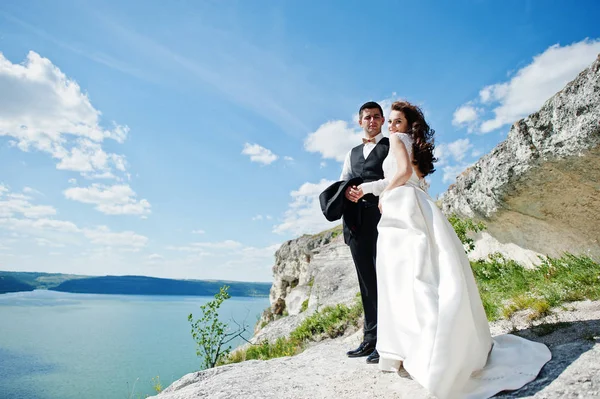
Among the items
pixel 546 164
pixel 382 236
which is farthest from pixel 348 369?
pixel 546 164

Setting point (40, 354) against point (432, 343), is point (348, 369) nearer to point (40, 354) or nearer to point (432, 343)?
point (432, 343)

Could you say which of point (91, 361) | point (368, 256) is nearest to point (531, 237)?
point (368, 256)

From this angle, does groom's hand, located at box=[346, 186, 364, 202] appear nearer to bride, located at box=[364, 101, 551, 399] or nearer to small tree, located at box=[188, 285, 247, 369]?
bride, located at box=[364, 101, 551, 399]

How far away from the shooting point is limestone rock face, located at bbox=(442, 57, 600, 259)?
4234 mm

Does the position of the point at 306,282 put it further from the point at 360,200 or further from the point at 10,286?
the point at 10,286

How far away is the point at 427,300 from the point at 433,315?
125 mm

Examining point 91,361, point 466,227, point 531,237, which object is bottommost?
point 91,361

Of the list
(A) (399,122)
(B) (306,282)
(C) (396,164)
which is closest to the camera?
(C) (396,164)

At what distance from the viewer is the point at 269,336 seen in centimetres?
939

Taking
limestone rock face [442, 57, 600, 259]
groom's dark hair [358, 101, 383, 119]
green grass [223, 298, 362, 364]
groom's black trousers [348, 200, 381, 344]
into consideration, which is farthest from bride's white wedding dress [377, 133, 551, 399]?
green grass [223, 298, 362, 364]

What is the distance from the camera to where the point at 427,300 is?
2.81 metres

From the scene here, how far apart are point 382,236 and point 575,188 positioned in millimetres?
3239

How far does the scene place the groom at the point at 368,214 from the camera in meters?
3.93

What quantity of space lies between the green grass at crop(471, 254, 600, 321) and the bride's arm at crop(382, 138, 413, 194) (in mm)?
2184
